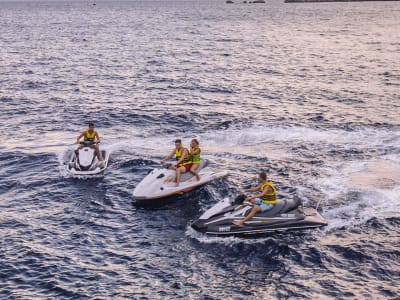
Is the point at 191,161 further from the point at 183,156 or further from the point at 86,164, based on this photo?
the point at 86,164

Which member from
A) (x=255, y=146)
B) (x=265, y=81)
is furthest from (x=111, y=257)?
(x=265, y=81)

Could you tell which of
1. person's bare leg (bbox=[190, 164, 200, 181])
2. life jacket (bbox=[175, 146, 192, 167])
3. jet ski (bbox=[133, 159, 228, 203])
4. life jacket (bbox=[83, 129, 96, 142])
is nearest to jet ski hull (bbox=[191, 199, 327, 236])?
jet ski (bbox=[133, 159, 228, 203])

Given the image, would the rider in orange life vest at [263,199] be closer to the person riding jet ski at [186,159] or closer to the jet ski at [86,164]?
the person riding jet ski at [186,159]

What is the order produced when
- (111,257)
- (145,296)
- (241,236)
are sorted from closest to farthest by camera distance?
1. (145,296)
2. (111,257)
3. (241,236)

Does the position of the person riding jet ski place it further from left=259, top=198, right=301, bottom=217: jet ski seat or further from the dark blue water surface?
left=259, top=198, right=301, bottom=217: jet ski seat

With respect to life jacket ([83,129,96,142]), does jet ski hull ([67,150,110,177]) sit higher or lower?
lower

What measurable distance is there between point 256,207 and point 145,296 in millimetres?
6073

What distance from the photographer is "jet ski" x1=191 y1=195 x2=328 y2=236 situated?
20.8m

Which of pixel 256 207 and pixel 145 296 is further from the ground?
pixel 256 207

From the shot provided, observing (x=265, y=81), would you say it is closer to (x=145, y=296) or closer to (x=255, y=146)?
(x=255, y=146)

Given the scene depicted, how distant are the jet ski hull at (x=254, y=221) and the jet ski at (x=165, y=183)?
345 centimetres

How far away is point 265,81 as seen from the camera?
54562 mm

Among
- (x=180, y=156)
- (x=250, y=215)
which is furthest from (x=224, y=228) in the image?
(x=180, y=156)

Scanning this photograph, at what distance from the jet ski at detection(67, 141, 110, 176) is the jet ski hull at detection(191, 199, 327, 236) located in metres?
8.12
